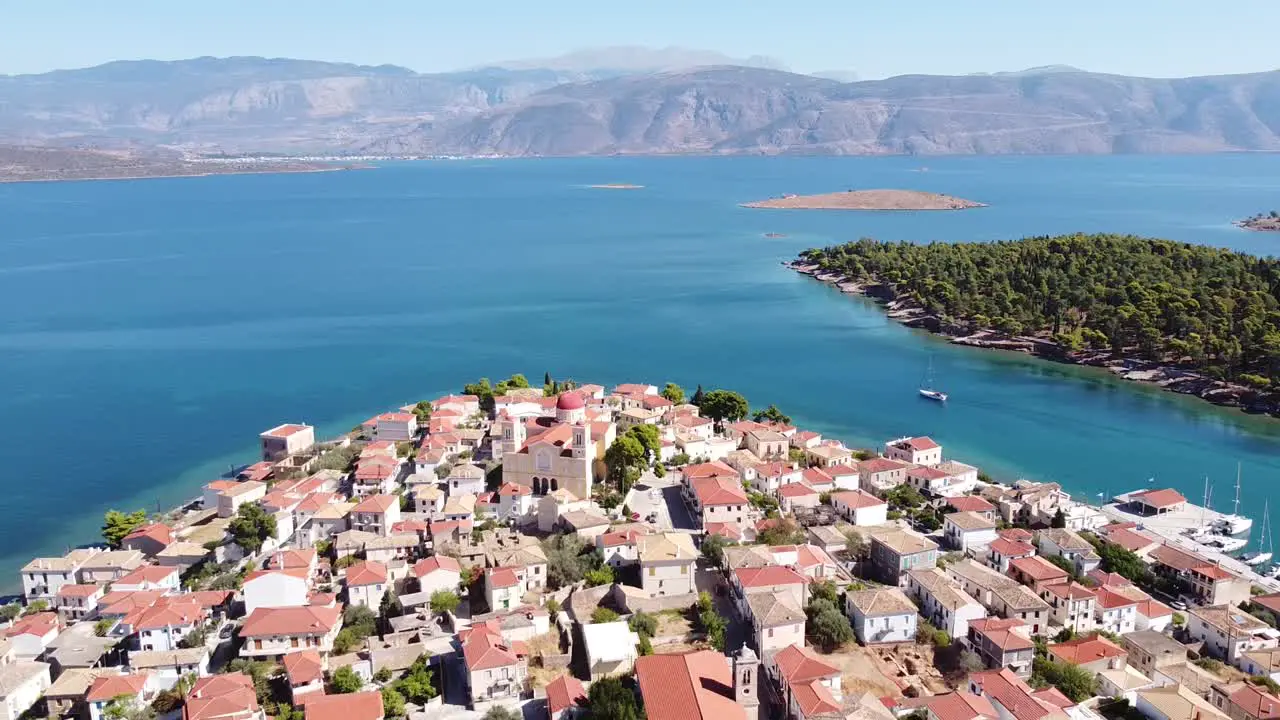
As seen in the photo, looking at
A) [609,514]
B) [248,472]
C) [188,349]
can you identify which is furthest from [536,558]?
[188,349]

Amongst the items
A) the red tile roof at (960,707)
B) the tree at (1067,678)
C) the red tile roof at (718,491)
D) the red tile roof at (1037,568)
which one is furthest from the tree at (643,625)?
the red tile roof at (1037,568)

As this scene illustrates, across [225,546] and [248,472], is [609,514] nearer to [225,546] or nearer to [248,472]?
[225,546]

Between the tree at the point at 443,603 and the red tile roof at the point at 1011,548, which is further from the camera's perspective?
the red tile roof at the point at 1011,548

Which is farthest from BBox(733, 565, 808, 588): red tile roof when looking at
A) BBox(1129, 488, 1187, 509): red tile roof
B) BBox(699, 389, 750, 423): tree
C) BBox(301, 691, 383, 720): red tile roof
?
BBox(699, 389, 750, 423): tree

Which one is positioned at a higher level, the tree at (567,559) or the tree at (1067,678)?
the tree at (567,559)

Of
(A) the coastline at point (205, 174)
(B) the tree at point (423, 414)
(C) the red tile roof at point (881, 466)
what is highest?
(A) the coastline at point (205, 174)

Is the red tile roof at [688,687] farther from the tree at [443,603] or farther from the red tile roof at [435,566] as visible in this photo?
the red tile roof at [435,566]

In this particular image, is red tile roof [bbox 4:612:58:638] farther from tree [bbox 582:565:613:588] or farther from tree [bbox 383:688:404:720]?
tree [bbox 582:565:613:588]
